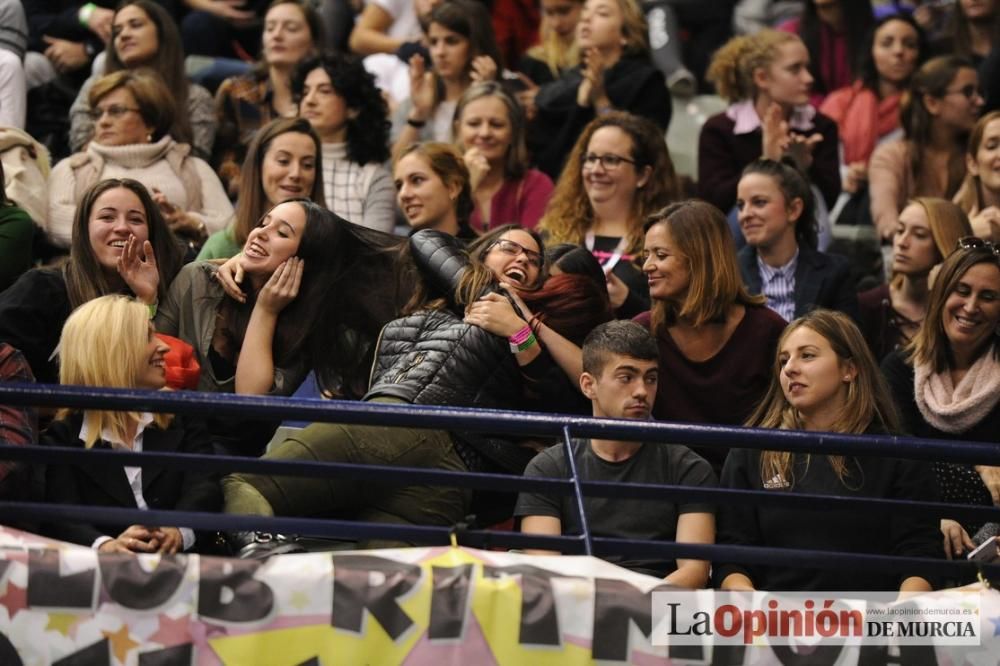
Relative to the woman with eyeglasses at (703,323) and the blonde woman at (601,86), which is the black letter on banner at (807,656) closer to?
the woman with eyeglasses at (703,323)

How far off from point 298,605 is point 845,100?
6088 millimetres

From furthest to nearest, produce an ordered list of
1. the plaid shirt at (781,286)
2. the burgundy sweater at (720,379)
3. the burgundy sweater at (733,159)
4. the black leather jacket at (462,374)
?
the burgundy sweater at (733,159), the plaid shirt at (781,286), the burgundy sweater at (720,379), the black leather jacket at (462,374)

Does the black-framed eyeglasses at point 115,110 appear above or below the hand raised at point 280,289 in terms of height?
above

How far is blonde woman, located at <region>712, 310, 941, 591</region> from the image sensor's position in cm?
533

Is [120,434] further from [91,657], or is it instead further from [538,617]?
[538,617]

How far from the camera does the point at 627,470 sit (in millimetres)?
5523

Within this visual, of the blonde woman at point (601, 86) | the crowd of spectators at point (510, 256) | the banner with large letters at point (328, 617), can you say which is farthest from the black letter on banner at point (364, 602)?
the blonde woman at point (601, 86)

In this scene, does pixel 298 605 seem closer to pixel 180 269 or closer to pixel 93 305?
pixel 93 305

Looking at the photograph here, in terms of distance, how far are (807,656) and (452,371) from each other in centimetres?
190

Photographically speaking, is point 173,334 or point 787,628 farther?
point 173,334

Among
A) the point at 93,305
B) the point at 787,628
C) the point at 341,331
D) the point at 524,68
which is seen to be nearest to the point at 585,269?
the point at 341,331

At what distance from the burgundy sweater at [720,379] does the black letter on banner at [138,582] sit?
226 centimetres

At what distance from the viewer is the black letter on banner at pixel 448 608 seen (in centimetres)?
432

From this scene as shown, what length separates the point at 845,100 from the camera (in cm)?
966
